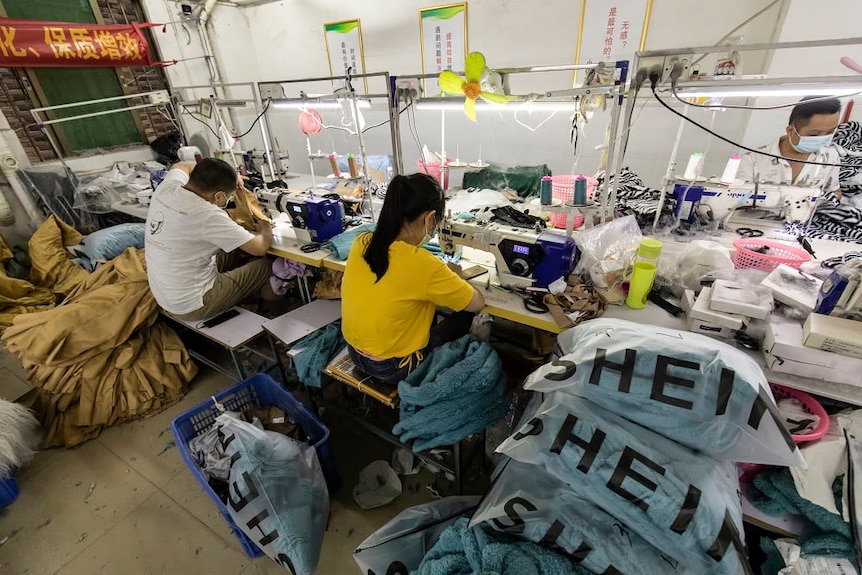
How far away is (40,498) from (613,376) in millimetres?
2979

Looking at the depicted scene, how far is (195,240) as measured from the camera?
2322mm

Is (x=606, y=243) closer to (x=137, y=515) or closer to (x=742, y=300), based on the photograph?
(x=742, y=300)

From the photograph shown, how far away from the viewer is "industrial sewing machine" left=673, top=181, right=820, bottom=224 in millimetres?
2147

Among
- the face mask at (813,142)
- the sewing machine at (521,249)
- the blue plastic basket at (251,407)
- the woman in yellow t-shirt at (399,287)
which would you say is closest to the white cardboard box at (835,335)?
the sewing machine at (521,249)

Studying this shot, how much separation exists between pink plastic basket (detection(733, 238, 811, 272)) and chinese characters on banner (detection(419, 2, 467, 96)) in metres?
3.49

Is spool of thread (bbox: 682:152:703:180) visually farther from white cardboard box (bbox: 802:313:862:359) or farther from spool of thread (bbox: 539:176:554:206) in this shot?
white cardboard box (bbox: 802:313:862:359)

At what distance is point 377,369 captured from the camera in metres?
1.84

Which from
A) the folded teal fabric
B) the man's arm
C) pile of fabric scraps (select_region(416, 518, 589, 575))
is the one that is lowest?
pile of fabric scraps (select_region(416, 518, 589, 575))

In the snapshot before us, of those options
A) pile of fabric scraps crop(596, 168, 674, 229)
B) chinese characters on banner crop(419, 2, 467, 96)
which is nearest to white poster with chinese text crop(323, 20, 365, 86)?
chinese characters on banner crop(419, 2, 467, 96)

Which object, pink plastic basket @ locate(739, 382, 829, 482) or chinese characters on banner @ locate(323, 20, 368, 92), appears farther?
chinese characters on banner @ locate(323, 20, 368, 92)

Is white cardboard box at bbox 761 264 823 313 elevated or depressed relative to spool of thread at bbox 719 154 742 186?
depressed

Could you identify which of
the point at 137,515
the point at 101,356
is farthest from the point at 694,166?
the point at 101,356

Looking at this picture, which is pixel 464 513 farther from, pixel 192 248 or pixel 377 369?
pixel 192 248

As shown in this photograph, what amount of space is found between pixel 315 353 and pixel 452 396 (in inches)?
34.5
